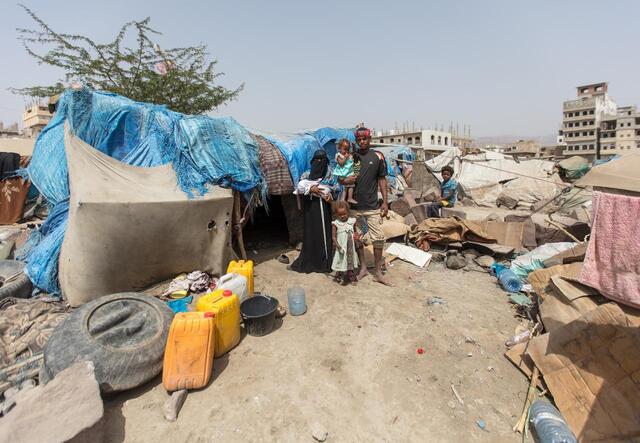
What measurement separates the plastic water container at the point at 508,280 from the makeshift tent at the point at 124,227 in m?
4.21

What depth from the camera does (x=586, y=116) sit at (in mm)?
53375

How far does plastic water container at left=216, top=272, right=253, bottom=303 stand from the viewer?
3613mm

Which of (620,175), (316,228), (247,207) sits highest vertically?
(620,175)

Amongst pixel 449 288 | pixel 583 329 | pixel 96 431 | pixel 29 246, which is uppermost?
pixel 29 246

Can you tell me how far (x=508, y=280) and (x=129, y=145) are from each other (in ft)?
19.5

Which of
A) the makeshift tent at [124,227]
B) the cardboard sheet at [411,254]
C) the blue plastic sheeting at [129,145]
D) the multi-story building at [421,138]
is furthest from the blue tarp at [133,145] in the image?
the multi-story building at [421,138]

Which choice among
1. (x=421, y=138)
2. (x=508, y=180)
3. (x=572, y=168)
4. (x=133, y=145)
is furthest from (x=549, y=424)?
(x=421, y=138)

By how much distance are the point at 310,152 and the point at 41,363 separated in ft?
17.2

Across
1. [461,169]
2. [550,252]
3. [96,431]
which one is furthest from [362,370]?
[461,169]

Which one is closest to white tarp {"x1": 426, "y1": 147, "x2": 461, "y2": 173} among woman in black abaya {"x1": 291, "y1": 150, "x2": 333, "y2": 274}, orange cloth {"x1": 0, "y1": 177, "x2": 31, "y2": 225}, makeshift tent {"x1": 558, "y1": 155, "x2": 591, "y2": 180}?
makeshift tent {"x1": 558, "y1": 155, "x2": 591, "y2": 180}

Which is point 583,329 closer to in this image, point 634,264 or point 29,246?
point 634,264

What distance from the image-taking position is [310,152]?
665 centimetres

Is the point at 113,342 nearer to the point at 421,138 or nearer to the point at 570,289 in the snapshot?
the point at 570,289

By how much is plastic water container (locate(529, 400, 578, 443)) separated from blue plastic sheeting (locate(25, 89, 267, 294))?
4244 millimetres
